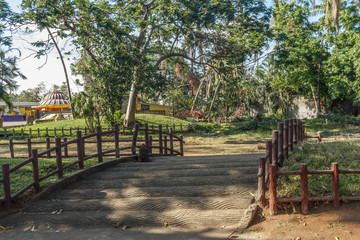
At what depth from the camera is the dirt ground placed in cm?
440

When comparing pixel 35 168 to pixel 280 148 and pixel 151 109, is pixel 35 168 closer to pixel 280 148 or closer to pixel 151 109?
pixel 280 148

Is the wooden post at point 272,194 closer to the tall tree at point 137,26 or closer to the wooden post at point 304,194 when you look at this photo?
the wooden post at point 304,194

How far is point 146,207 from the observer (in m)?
5.48

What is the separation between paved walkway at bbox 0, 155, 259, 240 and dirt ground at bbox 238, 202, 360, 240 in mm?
293

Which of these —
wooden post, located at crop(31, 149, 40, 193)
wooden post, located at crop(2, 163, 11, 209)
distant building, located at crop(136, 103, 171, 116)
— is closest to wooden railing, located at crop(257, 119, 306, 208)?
wooden post, located at crop(31, 149, 40, 193)

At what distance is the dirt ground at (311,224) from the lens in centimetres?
440

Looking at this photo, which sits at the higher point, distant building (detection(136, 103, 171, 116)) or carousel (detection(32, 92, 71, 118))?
carousel (detection(32, 92, 71, 118))

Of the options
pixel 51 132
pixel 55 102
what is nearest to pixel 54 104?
pixel 55 102

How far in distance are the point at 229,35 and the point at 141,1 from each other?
6.11 meters

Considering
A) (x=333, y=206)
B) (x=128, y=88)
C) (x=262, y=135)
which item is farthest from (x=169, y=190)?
(x=262, y=135)

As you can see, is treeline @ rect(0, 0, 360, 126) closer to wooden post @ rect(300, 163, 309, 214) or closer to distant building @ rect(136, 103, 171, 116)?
distant building @ rect(136, 103, 171, 116)

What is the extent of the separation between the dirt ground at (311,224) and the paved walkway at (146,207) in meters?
0.29

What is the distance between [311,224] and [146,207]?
2754 millimetres

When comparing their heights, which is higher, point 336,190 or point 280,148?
point 280,148
